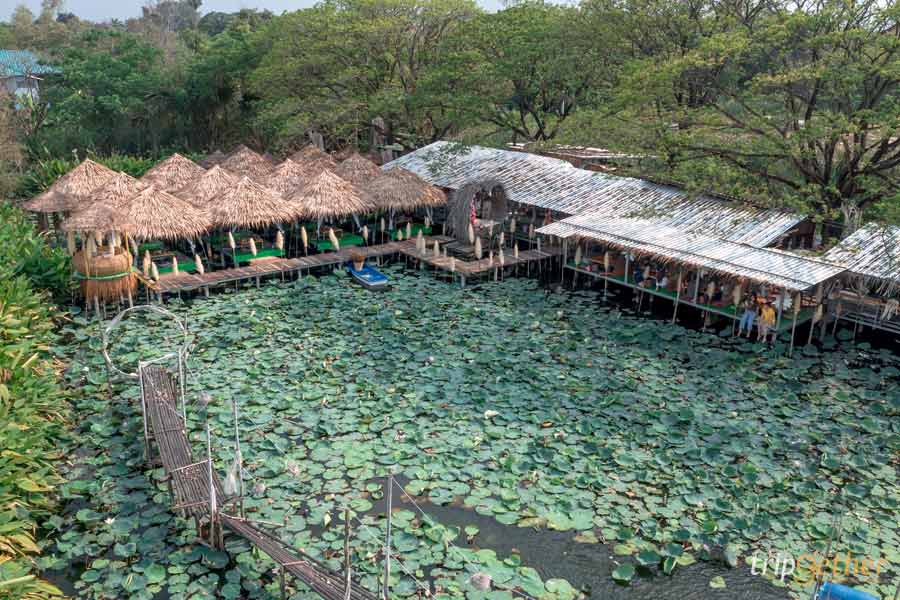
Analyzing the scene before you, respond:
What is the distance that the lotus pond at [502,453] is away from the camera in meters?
9.26

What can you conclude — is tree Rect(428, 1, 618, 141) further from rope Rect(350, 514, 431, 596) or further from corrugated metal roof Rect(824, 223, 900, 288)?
rope Rect(350, 514, 431, 596)

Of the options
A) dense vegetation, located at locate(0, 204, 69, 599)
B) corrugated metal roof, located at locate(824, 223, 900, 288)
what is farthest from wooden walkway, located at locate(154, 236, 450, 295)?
corrugated metal roof, located at locate(824, 223, 900, 288)

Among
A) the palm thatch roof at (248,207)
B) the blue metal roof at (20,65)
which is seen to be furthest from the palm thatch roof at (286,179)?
the blue metal roof at (20,65)

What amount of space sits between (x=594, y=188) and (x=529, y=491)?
13335mm

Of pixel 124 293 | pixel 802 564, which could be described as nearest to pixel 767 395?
pixel 802 564

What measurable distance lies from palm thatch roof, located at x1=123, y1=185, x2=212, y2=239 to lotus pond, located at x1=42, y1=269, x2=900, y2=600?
252cm

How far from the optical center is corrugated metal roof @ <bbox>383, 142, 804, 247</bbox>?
1845cm

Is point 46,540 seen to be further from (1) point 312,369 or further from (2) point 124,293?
(2) point 124,293

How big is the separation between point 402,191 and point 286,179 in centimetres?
379

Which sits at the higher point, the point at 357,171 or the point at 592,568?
the point at 357,171

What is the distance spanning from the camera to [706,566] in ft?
30.7

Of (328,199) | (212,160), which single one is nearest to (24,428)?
(328,199)

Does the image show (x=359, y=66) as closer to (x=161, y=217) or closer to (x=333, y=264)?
(x=333, y=264)

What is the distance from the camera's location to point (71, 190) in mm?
21672
